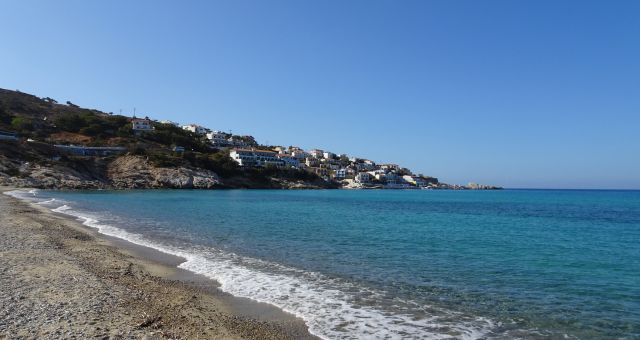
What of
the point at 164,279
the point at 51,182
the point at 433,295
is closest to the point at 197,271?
the point at 164,279

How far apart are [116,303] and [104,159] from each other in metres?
98.1

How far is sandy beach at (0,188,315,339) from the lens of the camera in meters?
7.64

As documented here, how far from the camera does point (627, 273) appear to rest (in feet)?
52.2

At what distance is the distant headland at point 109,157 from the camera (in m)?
79.9

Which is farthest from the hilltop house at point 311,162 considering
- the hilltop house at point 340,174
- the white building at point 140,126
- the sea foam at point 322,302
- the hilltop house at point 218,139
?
the sea foam at point 322,302

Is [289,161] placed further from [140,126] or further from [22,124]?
[22,124]

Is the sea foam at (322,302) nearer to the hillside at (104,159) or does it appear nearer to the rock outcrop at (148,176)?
the hillside at (104,159)

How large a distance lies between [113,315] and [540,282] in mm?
13240

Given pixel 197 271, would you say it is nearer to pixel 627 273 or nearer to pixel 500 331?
pixel 500 331

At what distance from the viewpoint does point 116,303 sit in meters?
9.33

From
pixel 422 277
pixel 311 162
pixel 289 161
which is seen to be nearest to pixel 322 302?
pixel 422 277

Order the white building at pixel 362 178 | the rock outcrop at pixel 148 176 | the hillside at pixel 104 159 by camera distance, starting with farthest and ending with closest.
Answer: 1. the white building at pixel 362 178
2. the rock outcrop at pixel 148 176
3. the hillside at pixel 104 159

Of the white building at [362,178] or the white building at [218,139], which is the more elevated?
the white building at [218,139]

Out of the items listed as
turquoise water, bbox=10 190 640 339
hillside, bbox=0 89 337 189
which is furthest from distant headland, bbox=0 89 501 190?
turquoise water, bbox=10 190 640 339
